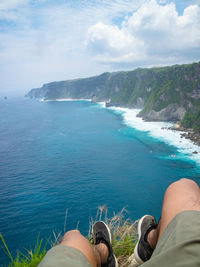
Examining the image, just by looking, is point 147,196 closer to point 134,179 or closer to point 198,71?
point 134,179

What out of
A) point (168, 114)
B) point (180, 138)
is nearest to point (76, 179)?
point (180, 138)

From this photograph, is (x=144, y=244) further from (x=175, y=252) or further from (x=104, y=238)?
(x=175, y=252)

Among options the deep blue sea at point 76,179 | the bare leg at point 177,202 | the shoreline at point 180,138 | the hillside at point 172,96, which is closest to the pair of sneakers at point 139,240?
the bare leg at point 177,202

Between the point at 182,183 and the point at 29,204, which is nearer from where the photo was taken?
the point at 182,183

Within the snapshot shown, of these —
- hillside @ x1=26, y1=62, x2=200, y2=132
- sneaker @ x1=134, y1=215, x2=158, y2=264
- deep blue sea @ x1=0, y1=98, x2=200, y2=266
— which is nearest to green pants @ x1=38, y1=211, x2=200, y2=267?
sneaker @ x1=134, y1=215, x2=158, y2=264

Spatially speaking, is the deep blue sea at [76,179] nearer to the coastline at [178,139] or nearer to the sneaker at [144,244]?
the coastline at [178,139]

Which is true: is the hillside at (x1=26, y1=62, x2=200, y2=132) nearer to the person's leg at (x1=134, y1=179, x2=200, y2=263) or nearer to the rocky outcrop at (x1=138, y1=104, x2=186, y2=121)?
the rocky outcrop at (x1=138, y1=104, x2=186, y2=121)

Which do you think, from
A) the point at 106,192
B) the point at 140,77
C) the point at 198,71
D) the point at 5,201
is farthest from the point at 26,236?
the point at 140,77
